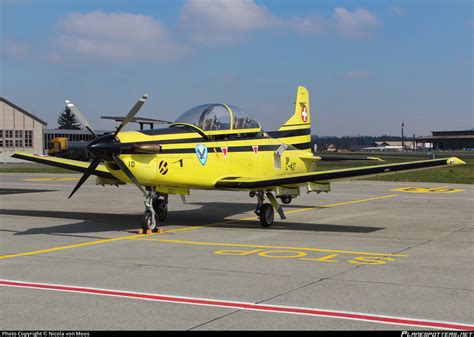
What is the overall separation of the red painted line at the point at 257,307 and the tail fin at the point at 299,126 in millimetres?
11629

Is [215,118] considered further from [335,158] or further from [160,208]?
[335,158]

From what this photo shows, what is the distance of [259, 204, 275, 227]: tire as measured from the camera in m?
15.2

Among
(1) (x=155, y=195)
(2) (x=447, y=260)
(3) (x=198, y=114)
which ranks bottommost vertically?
(2) (x=447, y=260)

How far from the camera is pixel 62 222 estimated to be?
636 inches

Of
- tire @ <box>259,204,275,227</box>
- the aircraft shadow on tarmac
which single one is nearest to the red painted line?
the aircraft shadow on tarmac

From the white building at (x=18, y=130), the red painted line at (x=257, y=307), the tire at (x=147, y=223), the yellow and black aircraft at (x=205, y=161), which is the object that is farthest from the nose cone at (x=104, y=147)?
the white building at (x=18, y=130)

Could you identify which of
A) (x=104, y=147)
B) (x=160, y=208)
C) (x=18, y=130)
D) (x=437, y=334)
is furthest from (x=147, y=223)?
(x=18, y=130)

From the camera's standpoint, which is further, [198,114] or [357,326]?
[198,114]

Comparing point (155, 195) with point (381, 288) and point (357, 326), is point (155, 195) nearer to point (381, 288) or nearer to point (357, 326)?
point (381, 288)

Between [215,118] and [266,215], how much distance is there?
2760 mm

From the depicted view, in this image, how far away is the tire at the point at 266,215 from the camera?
1524cm

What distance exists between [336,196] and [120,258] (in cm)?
1633

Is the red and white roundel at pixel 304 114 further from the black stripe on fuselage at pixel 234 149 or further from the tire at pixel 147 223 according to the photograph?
the tire at pixel 147 223

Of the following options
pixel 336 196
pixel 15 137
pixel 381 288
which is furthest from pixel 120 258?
pixel 15 137
